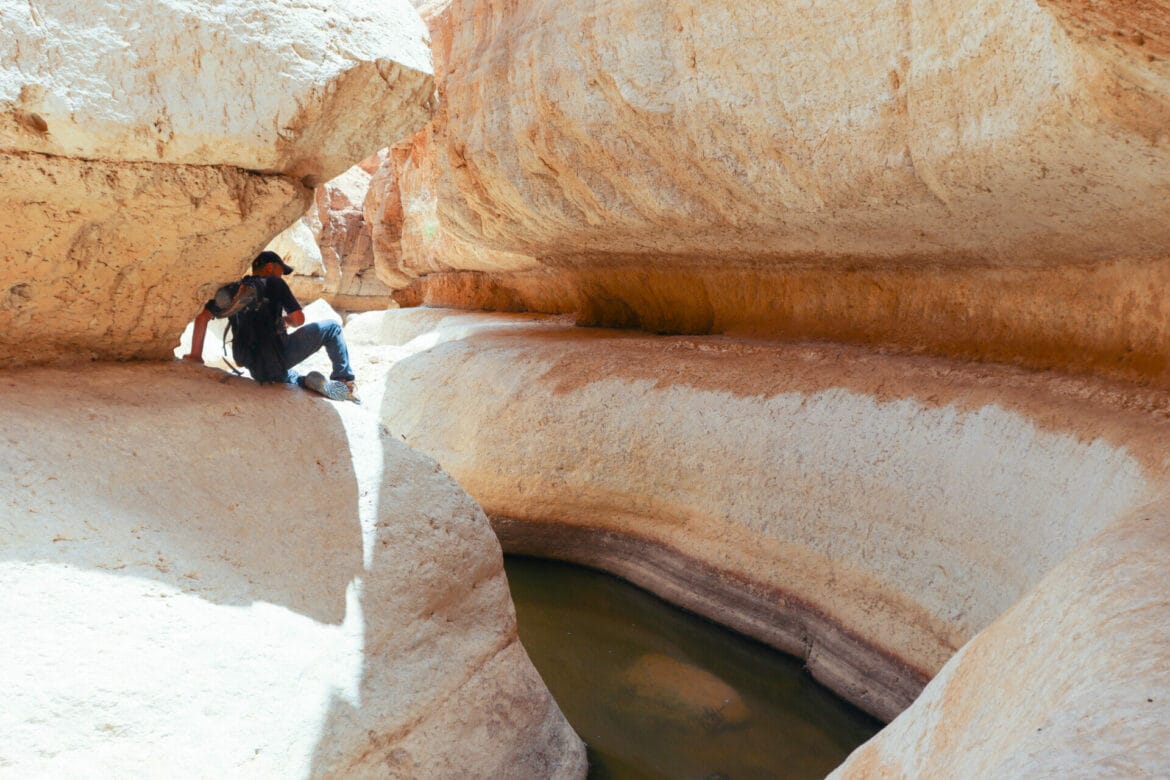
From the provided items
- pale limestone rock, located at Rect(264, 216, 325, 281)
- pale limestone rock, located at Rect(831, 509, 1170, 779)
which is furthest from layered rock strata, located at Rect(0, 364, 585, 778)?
pale limestone rock, located at Rect(264, 216, 325, 281)

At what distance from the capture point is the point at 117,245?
8.90 ft

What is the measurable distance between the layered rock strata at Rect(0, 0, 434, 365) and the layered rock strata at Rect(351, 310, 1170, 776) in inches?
98.0

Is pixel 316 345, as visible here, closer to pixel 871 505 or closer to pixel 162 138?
pixel 162 138

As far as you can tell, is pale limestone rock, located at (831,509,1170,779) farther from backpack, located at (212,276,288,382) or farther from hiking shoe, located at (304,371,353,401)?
backpack, located at (212,276,288,382)

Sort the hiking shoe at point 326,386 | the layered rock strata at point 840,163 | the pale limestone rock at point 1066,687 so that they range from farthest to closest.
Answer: the hiking shoe at point 326,386 < the layered rock strata at point 840,163 < the pale limestone rock at point 1066,687

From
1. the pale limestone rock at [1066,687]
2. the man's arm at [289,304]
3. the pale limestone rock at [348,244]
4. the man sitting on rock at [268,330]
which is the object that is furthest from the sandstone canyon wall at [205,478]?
the pale limestone rock at [348,244]

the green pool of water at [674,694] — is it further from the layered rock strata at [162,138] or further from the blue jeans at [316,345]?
the layered rock strata at [162,138]

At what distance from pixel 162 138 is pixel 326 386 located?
1430 millimetres

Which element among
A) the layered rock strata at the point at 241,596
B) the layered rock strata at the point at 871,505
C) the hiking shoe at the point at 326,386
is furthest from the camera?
the hiking shoe at the point at 326,386

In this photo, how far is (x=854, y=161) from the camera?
3.81 meters

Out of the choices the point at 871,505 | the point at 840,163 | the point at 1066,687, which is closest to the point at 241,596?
the point at 1066,687

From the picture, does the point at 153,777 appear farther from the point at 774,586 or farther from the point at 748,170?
the point at 748,170

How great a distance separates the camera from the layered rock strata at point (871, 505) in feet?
5.52

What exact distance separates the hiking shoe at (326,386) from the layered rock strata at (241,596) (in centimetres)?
20
